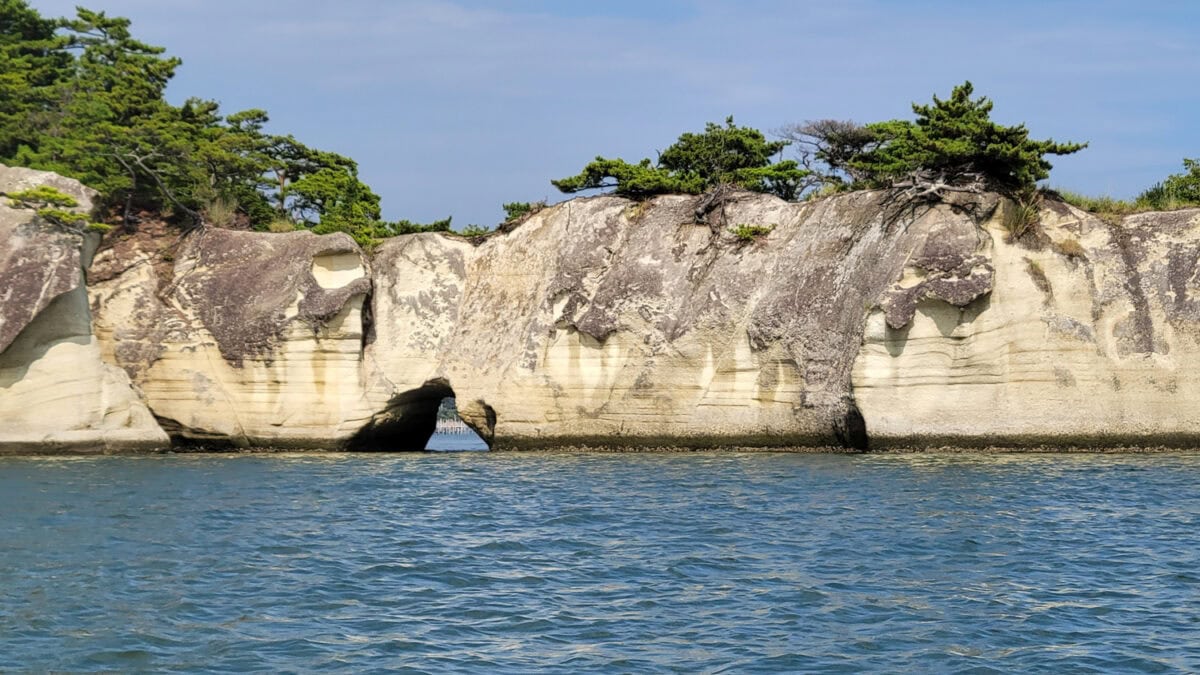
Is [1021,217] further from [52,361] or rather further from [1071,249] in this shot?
[52,361]

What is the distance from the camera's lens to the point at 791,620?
1273 cm

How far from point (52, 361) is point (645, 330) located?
52.0 ft

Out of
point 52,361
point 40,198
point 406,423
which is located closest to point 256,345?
point 406,423

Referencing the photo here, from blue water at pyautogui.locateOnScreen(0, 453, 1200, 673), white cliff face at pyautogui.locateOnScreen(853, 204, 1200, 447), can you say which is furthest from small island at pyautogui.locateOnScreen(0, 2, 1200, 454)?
blue water at pyautogui.locateOnScreen(0, 453, 1200, 673)

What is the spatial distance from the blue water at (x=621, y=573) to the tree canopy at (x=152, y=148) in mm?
14943

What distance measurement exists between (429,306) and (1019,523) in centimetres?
2093

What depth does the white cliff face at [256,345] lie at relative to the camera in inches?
1348

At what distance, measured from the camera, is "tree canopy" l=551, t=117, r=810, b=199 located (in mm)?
35312

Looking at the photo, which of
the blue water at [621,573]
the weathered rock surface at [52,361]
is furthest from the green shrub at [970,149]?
the weathered rock surface at [52,361]

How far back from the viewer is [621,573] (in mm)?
15219

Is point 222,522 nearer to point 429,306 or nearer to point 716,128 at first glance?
point 429,306

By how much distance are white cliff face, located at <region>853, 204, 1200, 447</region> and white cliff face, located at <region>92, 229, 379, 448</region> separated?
14.5 m

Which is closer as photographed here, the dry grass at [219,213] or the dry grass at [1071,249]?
the dry grass at [1071,249]

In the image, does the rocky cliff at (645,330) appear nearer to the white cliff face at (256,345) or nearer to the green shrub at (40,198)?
the white cliff face at (256,345)
